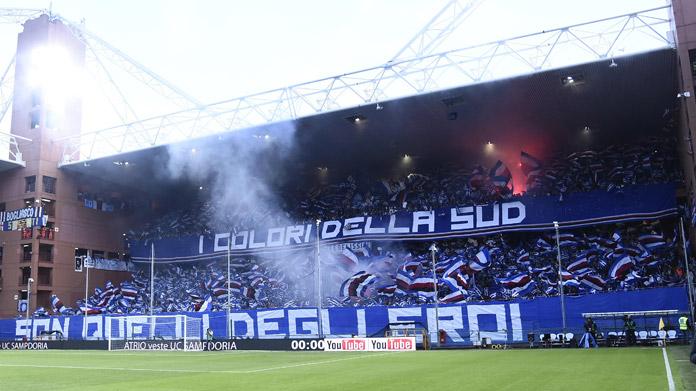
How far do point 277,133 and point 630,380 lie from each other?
35446 mm

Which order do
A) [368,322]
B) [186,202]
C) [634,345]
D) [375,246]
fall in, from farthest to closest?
[186,202], [375,246], [368,322], [634,345]

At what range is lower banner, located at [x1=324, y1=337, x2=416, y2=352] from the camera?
109ft

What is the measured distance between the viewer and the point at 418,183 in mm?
53531

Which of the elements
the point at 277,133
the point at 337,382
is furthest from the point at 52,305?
the point at 337,382

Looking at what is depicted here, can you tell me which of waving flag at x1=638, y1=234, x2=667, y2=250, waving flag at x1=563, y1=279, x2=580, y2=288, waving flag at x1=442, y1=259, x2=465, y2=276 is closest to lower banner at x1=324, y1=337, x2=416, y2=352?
waving flag at x1=442, y1=259, x2=465, y2=276

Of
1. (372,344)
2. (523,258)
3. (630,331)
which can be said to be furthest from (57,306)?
(630,331)

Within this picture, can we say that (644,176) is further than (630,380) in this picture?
Yes

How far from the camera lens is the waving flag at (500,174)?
49.3 meters

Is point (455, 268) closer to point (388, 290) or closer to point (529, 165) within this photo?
point (388, 290)

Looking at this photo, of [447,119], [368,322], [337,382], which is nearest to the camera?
[337,382]

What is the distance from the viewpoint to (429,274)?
45.8 metres

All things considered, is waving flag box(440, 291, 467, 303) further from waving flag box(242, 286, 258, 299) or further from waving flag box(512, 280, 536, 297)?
waving flag box(242, 286, 258, 299)

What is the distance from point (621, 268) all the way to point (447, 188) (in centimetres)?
1609

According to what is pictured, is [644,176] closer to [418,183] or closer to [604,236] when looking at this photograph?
[604,236]
